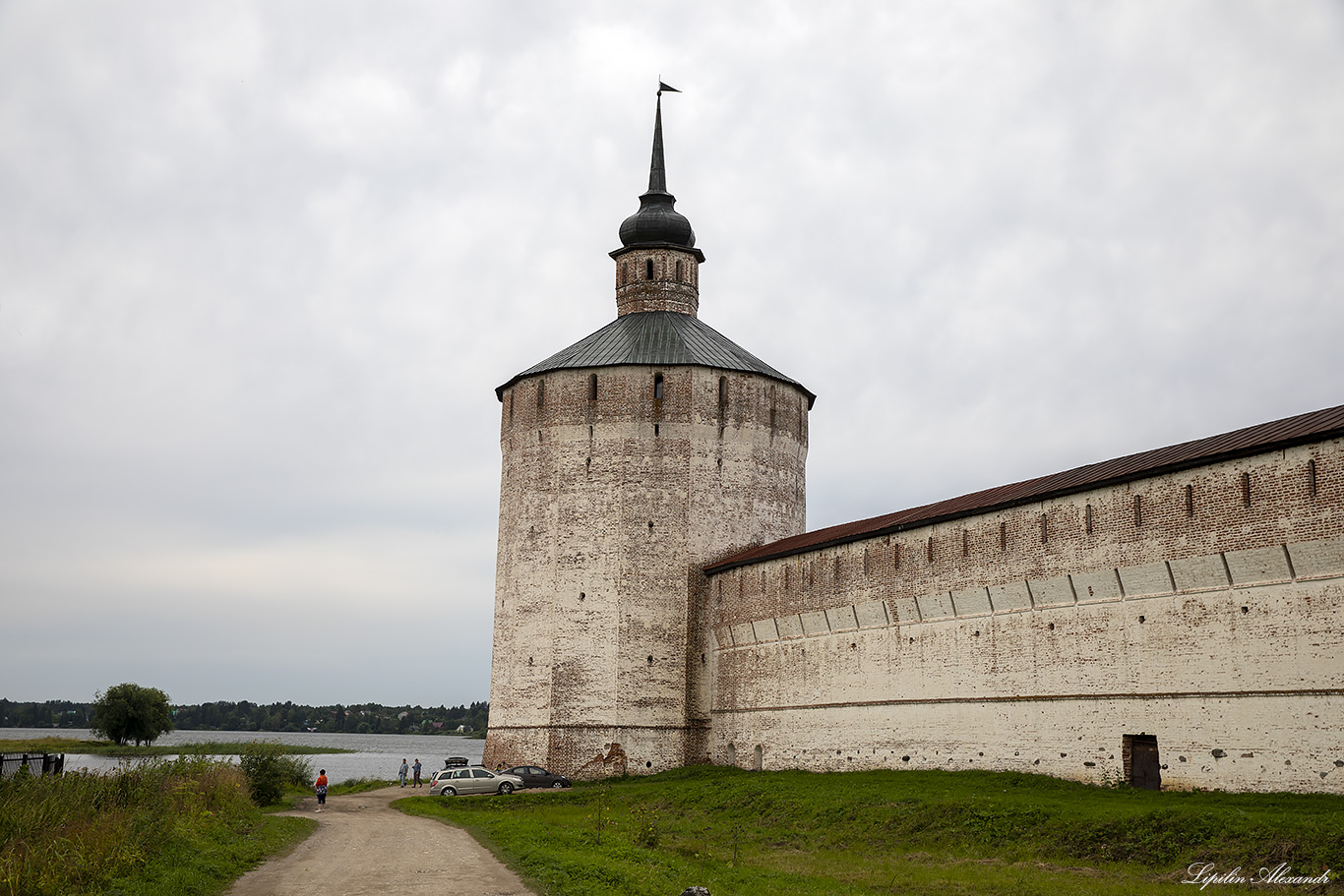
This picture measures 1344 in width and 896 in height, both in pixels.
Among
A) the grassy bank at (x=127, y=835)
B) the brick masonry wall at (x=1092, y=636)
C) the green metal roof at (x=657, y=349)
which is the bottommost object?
the grassy bank at (x=127, y=835)

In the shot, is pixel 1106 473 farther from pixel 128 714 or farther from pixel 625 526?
pixel 128 714

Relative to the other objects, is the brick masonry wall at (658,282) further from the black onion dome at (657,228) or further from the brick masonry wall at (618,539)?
the brick masonry wall at (618,539)

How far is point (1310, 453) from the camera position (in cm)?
1738

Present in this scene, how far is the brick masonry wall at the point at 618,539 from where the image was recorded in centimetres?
3294

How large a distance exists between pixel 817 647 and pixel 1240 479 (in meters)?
11.8

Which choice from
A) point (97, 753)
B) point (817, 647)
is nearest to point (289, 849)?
point (817, 647)

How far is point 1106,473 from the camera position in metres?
21.1

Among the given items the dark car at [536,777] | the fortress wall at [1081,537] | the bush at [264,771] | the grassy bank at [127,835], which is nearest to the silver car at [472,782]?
the dark car at [536,777]

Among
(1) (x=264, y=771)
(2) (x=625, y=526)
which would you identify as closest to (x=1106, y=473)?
(2) (x=625, y=526)

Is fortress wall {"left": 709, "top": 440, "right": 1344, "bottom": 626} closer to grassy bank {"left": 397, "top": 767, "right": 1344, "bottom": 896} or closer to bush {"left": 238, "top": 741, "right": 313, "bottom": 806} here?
grassy bank {"left": 397, "top": 767, "right": 1344, "bottom": 896}

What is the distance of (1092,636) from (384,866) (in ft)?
42.1

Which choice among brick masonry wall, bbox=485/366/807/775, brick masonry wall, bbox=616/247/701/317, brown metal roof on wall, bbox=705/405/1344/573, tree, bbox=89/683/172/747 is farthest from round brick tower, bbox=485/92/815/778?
tree, bbox=89/683/172/747

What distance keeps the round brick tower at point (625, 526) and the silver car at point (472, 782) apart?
2.67m

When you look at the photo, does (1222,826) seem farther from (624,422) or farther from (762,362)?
(762,362)
